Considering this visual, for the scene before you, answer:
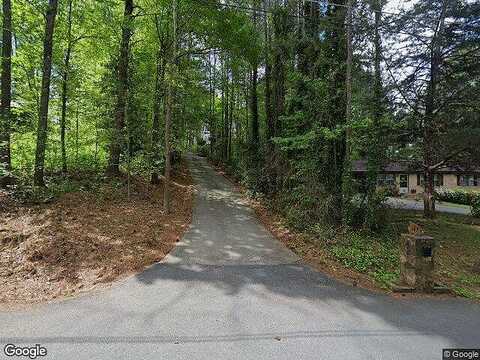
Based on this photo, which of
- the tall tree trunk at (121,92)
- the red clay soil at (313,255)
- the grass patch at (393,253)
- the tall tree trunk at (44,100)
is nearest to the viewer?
the red clay soil at (313,255)

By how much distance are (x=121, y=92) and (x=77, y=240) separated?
550 centimetres

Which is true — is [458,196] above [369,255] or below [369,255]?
above

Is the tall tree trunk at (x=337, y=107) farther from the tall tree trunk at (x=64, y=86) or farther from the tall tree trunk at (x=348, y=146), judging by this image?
the tall tree trunk at (x=64, y=86)

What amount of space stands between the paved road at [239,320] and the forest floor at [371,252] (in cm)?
67

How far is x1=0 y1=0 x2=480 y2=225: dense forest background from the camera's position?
9.24m

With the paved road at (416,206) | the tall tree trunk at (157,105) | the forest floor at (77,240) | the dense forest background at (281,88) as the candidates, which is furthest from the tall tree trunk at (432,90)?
the tall tree trunk at (157,105)

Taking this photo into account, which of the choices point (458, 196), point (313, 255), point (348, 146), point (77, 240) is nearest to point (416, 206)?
point (348, 146)

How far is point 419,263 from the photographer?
5492 millimetres

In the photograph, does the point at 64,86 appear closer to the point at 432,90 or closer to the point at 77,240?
the point at 77,240

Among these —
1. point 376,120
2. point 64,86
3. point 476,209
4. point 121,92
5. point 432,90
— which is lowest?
point 476,209

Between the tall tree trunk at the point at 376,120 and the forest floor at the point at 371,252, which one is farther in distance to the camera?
the tall tree trunk at the point at 376,120

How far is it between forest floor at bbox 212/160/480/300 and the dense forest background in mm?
597

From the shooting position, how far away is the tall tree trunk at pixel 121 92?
32.7ft

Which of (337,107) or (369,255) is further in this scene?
(337,107)
